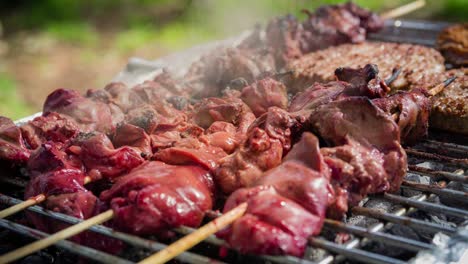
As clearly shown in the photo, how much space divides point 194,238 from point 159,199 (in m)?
0.43

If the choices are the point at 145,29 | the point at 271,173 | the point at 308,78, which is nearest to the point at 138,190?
the point at 271,173

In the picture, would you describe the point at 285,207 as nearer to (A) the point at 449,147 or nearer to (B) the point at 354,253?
(B) the point at 354,253

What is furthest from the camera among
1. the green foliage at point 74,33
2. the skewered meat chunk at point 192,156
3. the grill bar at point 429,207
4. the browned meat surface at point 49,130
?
the green foliage at point 74,33

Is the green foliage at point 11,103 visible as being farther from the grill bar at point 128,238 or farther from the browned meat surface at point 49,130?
the grill bar at point 128,238

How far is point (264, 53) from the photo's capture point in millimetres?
6121

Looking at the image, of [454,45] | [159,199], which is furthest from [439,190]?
[454,45]

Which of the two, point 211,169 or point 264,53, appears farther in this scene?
point 264,53

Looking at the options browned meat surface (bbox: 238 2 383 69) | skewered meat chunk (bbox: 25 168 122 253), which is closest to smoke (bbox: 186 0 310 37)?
browned meat surface (bbox: 238 2 383 69)

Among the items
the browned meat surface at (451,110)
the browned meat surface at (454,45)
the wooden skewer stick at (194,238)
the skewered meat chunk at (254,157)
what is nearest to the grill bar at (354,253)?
the wooden skewer stick at (194,238)

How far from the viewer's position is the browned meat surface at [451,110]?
4367 mm

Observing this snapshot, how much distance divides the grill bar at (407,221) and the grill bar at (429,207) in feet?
0.37

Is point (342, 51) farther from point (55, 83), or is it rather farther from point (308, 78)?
point (55, 83)

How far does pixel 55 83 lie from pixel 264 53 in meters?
8.02

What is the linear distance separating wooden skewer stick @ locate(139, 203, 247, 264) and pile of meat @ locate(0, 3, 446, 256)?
0.17 ft
